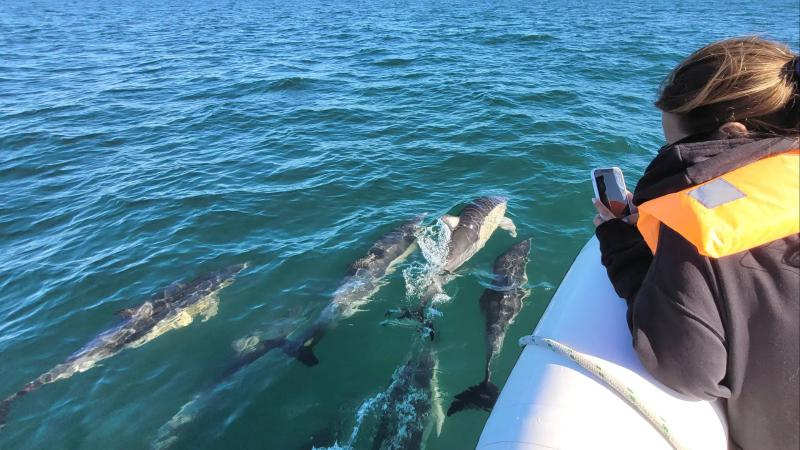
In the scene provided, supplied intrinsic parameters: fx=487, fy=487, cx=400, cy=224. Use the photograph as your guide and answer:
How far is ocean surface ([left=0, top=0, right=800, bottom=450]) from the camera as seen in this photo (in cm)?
621

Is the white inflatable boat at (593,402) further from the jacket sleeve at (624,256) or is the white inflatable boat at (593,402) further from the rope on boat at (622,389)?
the jacket sleeve at (624,256)

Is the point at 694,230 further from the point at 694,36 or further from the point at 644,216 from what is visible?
the point at 694,36

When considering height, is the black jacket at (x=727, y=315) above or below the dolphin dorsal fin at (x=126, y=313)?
above

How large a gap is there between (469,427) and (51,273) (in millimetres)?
7912

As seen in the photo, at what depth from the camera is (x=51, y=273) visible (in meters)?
8.77

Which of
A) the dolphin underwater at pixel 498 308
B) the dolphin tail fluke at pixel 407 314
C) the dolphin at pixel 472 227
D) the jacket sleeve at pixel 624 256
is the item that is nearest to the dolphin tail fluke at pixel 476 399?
the dolphin underwater at pixel 498 308

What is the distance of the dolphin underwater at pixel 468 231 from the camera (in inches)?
311

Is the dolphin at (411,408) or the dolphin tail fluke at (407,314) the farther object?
the dolphin tail fluke at (407,314)

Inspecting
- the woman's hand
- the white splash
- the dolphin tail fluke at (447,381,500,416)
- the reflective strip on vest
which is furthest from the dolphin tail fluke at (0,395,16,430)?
the reflective strip on vest

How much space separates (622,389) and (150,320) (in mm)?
7150

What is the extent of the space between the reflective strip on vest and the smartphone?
1115mm

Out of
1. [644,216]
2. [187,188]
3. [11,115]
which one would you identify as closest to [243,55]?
[11,115]

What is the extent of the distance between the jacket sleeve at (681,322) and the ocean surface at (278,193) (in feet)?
12.0

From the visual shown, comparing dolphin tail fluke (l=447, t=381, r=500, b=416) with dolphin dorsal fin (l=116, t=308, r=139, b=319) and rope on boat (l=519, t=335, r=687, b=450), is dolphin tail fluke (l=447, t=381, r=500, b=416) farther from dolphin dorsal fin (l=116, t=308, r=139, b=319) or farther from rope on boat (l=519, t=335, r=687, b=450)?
dolphin dorsal fin (l=116, t=308, r=139, b=319)
